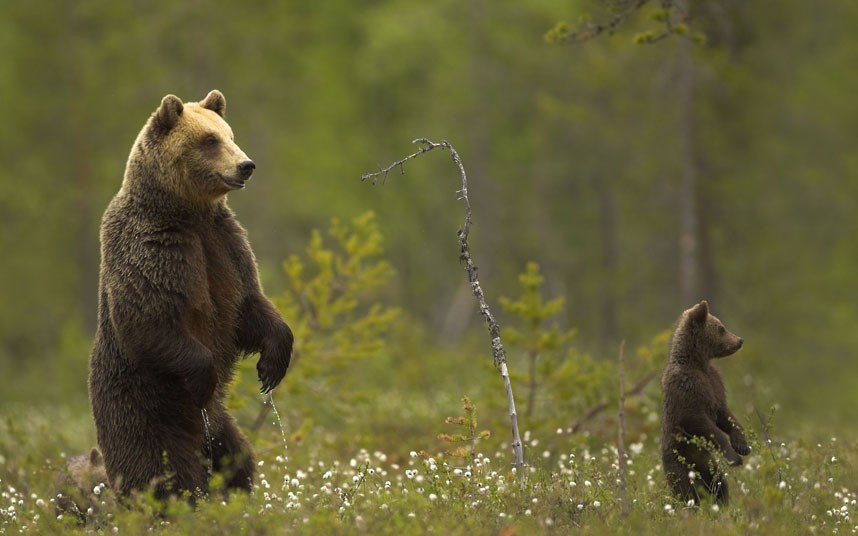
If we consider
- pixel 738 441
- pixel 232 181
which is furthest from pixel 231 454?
pixel 738 441

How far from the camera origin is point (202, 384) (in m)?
7.14

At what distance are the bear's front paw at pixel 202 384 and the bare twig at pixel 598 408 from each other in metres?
5.20

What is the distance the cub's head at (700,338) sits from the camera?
7.77 m

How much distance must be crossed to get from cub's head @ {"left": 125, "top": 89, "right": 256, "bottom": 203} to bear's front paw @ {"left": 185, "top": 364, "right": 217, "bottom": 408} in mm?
1101

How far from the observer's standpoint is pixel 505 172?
39.7 metres

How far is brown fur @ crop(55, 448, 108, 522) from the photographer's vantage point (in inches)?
312

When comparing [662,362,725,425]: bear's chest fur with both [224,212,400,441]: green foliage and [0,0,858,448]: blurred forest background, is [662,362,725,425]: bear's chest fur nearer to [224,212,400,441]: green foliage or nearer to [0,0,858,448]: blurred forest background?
[0,0,858,448]: blurred forest background

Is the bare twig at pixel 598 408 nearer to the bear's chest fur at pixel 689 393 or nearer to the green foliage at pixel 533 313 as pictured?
the green foliage at pixel 533 313

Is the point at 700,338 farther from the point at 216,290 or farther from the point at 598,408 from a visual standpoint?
the point at 598,408

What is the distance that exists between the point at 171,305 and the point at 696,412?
11.3 feet

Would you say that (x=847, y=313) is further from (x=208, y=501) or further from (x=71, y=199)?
(x=208, y=501)

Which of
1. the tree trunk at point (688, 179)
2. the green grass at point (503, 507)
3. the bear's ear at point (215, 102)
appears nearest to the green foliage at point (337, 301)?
the green grass at point (503, 507)

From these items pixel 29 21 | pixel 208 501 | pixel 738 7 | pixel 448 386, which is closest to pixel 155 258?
pixel 208 501

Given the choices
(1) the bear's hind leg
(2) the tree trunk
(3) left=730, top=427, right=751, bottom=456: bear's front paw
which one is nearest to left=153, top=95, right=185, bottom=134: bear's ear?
(1) the bear's hind leg
